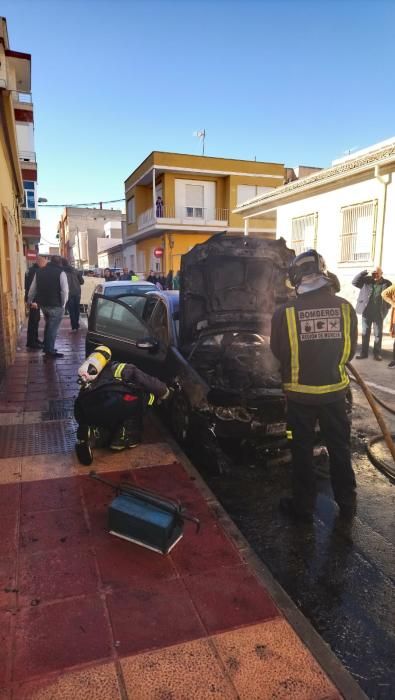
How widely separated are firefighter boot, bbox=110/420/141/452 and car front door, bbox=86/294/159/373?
Result: 3.34 feet

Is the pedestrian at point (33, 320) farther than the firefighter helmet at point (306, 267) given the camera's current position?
Yes

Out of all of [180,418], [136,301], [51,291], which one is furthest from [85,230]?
[180,418]

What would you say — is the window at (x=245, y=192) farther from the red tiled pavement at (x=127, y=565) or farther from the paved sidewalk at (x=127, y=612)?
the red tiled pavement at (x=127, y=565)

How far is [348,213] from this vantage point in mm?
13039

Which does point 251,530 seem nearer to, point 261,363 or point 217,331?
point 261,363

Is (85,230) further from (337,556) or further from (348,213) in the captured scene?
(337,556)

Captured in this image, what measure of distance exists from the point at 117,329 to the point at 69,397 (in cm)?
111

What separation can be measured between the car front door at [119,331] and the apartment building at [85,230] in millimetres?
50271

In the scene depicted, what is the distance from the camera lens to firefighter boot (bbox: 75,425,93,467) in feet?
13.0

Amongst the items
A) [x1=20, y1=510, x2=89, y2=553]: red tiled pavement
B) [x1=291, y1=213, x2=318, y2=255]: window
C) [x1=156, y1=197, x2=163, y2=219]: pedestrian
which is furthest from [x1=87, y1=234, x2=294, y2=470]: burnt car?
[x1=156, y1=197, x2=163, y2=219]: pedestrian

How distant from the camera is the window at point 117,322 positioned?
224 inches

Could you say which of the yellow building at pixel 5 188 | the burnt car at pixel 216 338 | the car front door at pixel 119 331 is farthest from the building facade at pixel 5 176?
the burnt car at pixel 216 338

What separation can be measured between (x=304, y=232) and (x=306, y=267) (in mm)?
12487

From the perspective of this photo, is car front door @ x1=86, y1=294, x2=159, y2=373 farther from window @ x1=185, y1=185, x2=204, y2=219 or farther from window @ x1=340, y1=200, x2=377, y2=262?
window @ x1=185, y1=185, x2=204, y2=219
